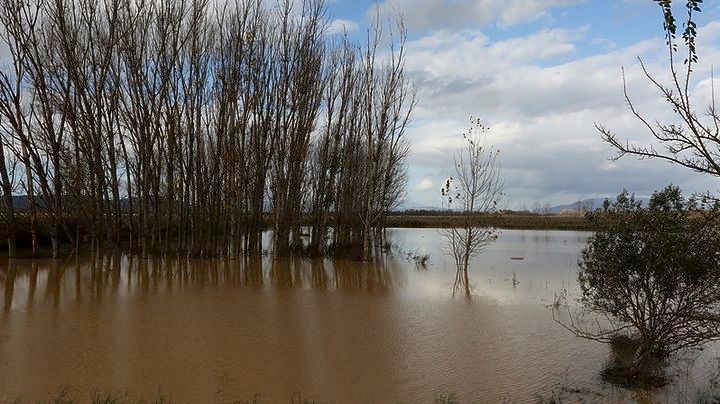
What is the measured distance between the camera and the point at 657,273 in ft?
19.2

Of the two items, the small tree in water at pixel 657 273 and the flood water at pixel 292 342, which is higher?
the small tree in water at pixel 657 273

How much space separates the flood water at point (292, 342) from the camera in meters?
5.74

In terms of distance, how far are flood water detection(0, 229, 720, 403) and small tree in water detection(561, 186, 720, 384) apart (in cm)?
59

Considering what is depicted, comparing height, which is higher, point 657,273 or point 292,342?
point 657,273

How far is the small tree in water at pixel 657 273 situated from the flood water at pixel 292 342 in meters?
0.59

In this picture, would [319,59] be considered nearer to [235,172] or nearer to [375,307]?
[235,172]

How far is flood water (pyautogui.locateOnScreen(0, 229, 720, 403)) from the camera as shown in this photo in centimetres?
574

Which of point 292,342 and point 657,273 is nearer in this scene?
point 657,273

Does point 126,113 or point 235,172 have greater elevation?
point 126,113

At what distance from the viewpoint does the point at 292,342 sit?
25.0 ft

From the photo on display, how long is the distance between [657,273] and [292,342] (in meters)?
4.95

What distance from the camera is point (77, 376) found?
5.89 m

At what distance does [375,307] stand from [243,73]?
40.8ft

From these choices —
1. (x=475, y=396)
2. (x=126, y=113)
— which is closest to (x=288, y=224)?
(x=126, y=113)
